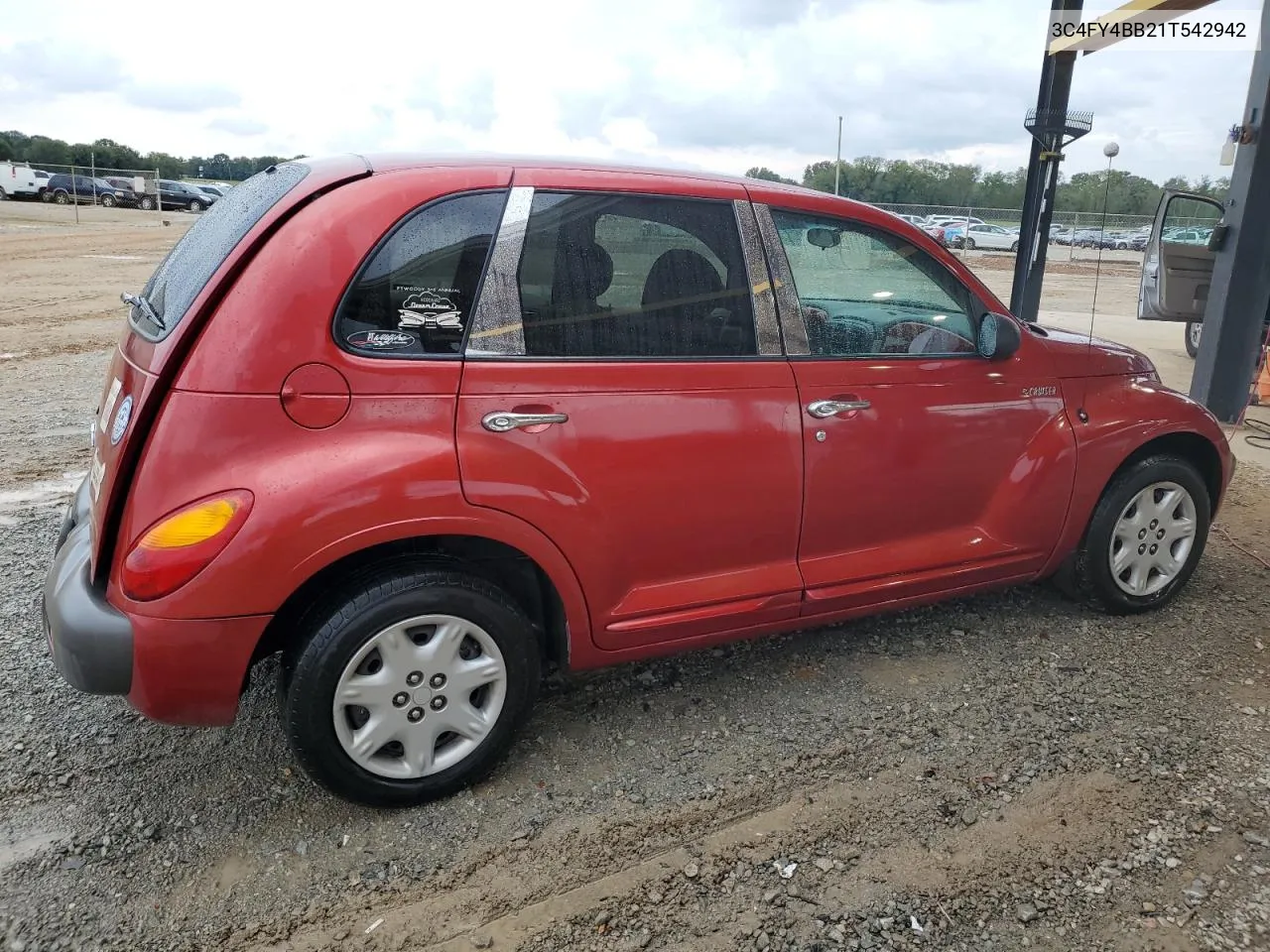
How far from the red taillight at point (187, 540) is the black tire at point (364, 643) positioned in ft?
1.15

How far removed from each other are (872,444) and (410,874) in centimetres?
199

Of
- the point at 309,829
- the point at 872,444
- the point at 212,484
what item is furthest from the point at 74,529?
the point at 872,444

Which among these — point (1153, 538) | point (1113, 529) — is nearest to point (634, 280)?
point (1113, 529)

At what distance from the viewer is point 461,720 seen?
2680 mm

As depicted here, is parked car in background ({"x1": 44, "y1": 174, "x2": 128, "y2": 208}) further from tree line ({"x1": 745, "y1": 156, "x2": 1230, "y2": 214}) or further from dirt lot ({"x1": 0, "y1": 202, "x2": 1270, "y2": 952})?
dirt lot ({"x1": 0, "y1": 202, "x2": 1270, "y2": 952})

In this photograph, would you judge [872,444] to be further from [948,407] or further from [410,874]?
[410,874]

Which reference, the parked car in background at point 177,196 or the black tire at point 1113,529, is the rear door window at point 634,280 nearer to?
the black tire at point 1113,529

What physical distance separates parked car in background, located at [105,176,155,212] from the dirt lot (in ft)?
134

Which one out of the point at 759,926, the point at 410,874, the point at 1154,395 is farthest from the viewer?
the point at 1154,395

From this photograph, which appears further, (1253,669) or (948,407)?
(1253,669)

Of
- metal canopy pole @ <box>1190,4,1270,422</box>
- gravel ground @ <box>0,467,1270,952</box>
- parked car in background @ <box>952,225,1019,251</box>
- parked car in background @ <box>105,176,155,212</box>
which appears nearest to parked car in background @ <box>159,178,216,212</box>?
parked car in background @ <box>105,176,155,212</box>

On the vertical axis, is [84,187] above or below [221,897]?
above

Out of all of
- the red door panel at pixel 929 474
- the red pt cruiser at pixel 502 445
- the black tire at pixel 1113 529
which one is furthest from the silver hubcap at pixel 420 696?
the black tire at pixel 1113 529

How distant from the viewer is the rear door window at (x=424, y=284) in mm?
2498
